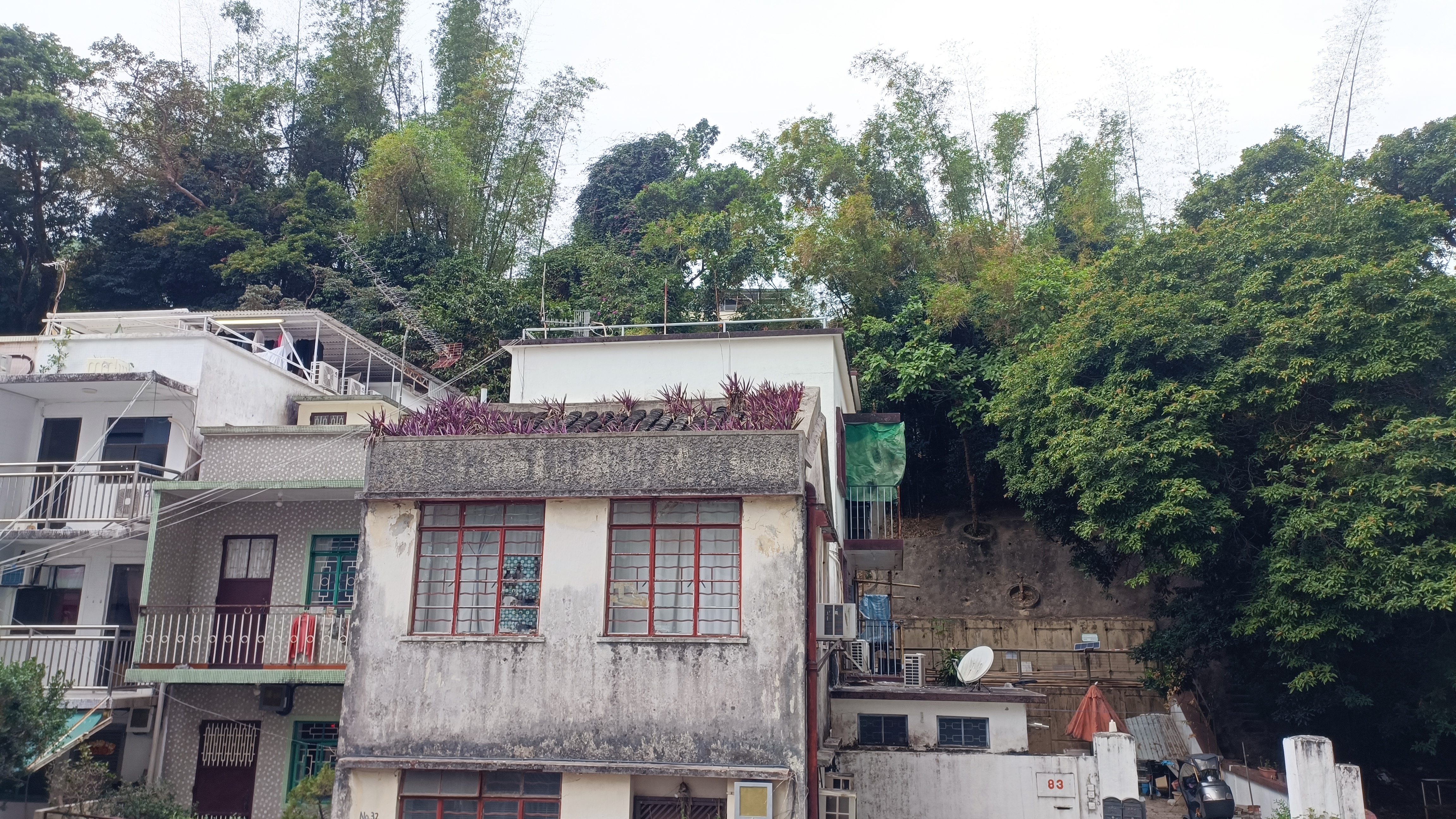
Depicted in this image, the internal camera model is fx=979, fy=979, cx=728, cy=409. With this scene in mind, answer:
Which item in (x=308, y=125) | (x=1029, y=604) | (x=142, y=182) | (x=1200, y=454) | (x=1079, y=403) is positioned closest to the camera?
(x=1200, y=454)

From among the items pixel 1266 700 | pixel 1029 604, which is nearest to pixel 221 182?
pixel 1029 604

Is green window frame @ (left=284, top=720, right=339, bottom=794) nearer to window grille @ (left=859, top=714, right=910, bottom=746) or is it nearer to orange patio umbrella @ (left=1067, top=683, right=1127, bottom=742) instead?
window grille @ (left=859, top=714, right=910, bottom=746)

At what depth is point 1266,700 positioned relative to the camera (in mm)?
19047

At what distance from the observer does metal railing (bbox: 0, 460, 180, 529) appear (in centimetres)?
1438

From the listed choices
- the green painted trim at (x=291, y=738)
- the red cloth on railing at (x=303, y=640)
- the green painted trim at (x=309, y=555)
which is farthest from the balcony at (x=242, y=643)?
the green painted trim at (x=291, y=738)

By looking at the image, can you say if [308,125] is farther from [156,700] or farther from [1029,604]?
[1029,604]

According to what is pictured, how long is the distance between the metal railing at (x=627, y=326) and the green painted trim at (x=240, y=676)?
21.5 feet

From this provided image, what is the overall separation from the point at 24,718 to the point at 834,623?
9.43 m

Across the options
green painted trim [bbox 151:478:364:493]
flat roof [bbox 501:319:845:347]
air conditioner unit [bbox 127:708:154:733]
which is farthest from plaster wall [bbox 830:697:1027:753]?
air conditioner unit [bbox 127:708:154:733]

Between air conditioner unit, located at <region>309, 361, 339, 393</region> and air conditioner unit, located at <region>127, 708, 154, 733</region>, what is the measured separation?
656cm

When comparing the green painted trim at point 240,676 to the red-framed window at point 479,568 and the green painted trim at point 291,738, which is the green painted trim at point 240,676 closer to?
the green painted trim at point 291,738

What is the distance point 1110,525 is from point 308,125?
31511 mm

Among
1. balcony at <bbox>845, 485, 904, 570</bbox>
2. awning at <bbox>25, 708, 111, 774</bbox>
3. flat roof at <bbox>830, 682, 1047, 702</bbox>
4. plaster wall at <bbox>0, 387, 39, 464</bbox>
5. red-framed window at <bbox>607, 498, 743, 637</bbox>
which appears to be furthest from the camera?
balcony at <bbox>845, 485, 904, 570</bbox>

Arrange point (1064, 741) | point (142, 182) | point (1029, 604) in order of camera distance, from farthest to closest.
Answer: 1. point (142, 182)
2. point (1029, 604)
3. point (1064, 741)
